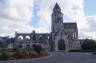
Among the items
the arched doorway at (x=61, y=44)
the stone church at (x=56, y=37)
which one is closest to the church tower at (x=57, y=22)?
the stone church at (x=56, y=37)

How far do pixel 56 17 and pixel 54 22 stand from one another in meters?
2.76

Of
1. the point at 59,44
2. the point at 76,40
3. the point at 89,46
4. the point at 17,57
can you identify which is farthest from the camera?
the point at 76,40

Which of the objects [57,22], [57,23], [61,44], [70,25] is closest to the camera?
[61,44]

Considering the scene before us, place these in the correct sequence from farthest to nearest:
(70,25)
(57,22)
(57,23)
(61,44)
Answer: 1. (70,25)
2. (57,22)
3. (57,23)
4. (61,44)

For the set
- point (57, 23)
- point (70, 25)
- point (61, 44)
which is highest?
point (57, 23)

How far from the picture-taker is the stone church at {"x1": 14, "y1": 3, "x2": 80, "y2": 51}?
115m

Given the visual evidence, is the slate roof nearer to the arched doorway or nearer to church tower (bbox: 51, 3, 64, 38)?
church tower (bbox: 51, 3, 64, 38)

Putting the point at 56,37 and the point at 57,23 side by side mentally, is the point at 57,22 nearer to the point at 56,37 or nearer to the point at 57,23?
the point at 57,23

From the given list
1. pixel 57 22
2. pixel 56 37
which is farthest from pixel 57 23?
pixel 56 37

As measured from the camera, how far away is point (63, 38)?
115812mm

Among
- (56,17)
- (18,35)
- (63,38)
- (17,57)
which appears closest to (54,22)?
(56,17)

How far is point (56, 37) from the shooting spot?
11612cm

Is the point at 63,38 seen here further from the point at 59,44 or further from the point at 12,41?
the point at 12,41

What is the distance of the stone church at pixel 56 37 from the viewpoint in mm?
115188
